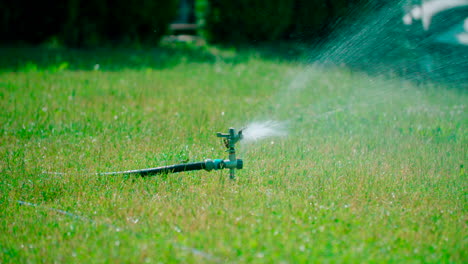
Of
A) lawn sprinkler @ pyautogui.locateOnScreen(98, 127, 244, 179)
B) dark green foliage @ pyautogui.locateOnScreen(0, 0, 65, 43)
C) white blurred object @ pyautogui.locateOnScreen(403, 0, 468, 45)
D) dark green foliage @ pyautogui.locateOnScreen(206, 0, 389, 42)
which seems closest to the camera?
lawn sprinkler @ pyautogui.locateOnScreen(98, 127, 244, 179)

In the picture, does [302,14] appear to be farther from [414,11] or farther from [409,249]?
[409,249]

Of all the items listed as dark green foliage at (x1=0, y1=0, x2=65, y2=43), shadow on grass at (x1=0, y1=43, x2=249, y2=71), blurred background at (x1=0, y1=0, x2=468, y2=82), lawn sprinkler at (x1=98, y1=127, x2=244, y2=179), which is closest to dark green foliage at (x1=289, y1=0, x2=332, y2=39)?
blurred background at (x1=0, y1=0, x2=468, y2=82)

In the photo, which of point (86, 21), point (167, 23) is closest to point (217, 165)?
point (86, 21)

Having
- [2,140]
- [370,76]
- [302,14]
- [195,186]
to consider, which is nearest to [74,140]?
[2,140]

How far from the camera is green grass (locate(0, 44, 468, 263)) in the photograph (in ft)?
9.43

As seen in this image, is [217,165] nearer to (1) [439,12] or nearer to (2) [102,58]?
(1) [439,12]

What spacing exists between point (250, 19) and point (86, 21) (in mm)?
3630

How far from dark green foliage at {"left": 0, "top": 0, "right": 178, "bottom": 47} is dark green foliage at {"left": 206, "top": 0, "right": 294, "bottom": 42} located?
1.13m

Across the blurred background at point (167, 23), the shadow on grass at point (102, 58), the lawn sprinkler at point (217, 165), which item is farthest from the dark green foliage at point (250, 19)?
the lawn sprinkler at point (217, 165)

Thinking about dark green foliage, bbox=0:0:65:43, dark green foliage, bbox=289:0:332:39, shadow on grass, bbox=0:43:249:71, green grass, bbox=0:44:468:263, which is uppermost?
dark green foliage, bbox=289:0:332:39

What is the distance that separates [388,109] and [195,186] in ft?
10.2

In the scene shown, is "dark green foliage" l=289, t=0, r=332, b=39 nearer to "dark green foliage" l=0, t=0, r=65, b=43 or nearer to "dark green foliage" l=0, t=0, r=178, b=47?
"dark green foliage" l=0, t=0, r=178, b=47

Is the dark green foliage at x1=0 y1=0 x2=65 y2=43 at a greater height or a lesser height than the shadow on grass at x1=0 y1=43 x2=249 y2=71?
greater

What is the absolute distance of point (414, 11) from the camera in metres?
8.16
